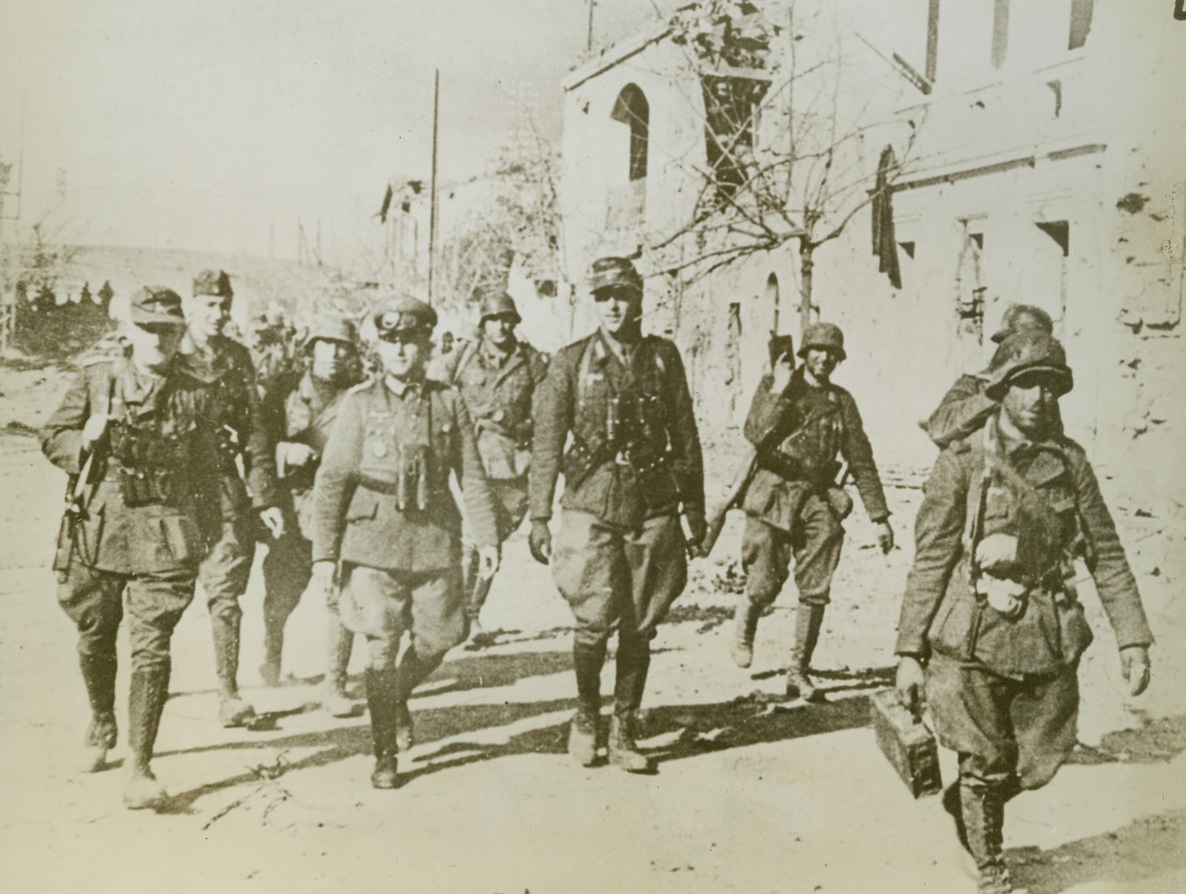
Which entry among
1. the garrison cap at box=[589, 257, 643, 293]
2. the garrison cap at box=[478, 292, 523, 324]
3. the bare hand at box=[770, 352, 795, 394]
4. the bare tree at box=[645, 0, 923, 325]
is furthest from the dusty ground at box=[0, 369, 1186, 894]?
the bare tree at box=[645, 0, 923, 325]

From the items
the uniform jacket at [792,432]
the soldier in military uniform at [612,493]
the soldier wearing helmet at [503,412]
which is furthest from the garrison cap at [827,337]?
the soldier wearing helmet at [503,412]

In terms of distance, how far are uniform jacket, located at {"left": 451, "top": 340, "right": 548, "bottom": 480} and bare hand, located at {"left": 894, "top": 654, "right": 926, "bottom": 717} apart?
2894 millimetres

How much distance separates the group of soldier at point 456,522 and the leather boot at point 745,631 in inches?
51.2

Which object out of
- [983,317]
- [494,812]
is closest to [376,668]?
[494,812]

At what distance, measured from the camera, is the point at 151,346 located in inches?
151

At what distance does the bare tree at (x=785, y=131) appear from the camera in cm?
636

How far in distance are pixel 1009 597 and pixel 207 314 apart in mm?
3324

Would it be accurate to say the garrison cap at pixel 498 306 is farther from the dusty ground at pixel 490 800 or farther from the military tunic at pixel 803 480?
the dusty ground at pixel 490 800

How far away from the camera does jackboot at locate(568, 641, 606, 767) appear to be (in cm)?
424

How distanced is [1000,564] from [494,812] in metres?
2.10

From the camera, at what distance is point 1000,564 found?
3.38m

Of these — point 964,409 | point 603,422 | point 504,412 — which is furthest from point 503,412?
point 964,409

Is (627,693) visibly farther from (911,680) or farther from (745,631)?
(745,631)

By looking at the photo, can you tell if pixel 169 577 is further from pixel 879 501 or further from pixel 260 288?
pixel 879 501
